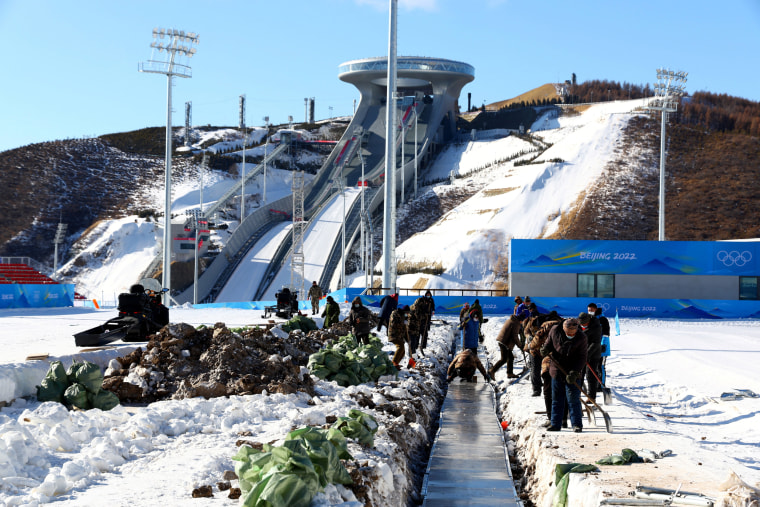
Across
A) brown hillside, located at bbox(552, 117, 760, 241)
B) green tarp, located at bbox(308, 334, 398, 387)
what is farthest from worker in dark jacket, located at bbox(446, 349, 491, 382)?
brown hillside, located at bbox(552, 117, 760, 241)

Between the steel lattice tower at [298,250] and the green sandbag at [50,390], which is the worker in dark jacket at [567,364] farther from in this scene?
the steel lattice tower at [298,250]

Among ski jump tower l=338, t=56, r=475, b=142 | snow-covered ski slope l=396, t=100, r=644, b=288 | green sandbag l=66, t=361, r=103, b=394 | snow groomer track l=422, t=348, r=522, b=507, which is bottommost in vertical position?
snow groomer track l=422, t=348, r=522, b=507

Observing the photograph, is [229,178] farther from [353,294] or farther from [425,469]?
[425,469]

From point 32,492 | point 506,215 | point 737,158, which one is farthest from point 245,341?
point 737,158

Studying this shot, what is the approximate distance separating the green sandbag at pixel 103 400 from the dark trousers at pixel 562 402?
6442 millimetres

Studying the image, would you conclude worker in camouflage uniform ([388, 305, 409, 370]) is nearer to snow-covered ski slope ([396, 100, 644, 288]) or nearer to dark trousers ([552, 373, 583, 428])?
dark trousers ([552, 373, 583, 428])

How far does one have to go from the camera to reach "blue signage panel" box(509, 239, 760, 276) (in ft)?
125

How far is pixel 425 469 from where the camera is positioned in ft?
35.6

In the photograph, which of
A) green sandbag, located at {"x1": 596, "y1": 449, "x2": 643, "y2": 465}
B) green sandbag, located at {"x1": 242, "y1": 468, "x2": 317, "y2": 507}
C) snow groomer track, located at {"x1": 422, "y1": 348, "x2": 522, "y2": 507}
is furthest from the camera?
snow groomer track, located at {"x1": 422, "y1": 348, "x2": 522, "y2": 507}

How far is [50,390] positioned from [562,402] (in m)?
7.45

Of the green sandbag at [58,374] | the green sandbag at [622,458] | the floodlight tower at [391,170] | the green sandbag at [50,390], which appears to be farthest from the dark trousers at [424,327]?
the green sandbag at [622,458]

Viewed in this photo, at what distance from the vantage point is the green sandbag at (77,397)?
10805 millimetres

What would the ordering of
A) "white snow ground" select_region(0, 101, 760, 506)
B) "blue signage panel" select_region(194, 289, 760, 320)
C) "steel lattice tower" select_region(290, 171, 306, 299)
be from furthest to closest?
"steel lattice tower" select_region(290, 171, 306, 299) < "blue signage panel" select_region(194, 289, 760, 320) < "white snow ground" select_region(0, 101, 760, 506)

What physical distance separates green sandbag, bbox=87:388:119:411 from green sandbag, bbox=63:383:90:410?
0.08 meters
